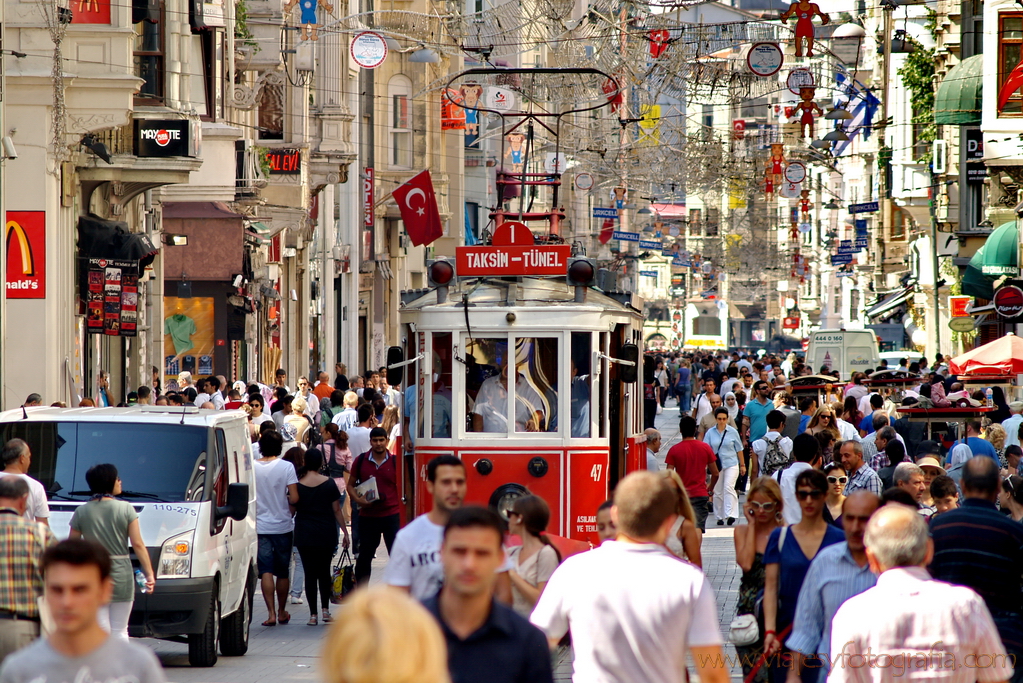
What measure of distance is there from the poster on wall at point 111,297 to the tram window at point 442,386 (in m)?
11.2

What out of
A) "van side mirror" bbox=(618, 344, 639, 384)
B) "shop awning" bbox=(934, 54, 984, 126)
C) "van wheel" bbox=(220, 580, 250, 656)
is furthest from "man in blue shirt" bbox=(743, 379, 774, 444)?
"shop awning" bbox=(934, 54, 984, 126)

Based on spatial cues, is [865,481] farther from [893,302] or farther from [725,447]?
[893,302]

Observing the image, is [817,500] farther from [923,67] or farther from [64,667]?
[923,67]

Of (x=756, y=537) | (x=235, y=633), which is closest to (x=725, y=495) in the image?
(x=235, y=633)

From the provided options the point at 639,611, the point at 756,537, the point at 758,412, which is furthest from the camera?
the point at 758,412

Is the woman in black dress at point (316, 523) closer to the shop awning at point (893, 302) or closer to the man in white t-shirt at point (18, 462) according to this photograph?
the man in white t-shirt at point (18, 462)

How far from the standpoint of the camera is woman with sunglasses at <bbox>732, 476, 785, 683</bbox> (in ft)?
28.1

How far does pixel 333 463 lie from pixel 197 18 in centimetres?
1169

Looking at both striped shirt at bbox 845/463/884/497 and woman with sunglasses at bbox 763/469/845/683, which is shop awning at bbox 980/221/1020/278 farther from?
woman with sunglasses at bbox 763/469/845/683

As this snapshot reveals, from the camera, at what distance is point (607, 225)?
198ft

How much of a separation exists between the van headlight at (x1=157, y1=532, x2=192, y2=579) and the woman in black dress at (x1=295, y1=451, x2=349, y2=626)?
8.23 feet

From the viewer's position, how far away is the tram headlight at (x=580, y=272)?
13266 mm

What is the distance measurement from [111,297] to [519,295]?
11660 millimetres

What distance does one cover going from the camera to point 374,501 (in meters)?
13.9
